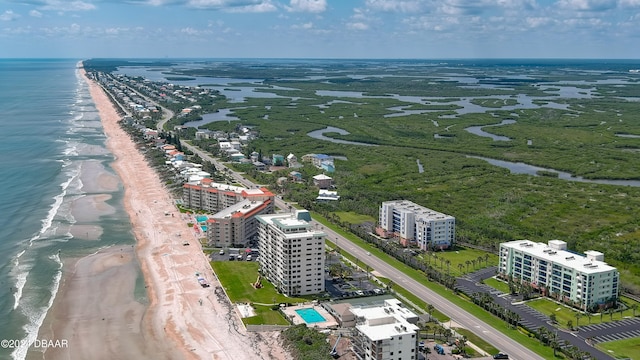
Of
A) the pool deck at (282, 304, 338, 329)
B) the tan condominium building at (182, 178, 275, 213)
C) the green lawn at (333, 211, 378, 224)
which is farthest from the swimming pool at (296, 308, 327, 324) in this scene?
the green lawn at (333, 211, 378, 224)

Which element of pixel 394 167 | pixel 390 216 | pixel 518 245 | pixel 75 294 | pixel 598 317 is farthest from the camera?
pixel 394 167

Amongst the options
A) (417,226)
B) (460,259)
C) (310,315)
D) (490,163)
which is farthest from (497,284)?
(490,163)

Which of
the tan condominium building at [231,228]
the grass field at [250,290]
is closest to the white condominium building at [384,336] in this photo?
the grass field at [250,290]

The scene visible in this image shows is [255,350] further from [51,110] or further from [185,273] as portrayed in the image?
[51,110]

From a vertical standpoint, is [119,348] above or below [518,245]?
below

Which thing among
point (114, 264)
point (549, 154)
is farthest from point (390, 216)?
point (549, 154)

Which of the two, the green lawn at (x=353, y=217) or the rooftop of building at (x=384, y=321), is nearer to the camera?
the rooftop of building at (x=384, y=321)

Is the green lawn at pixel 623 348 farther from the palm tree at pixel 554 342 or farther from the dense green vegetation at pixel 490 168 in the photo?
the dense green vegetation at pixel 490 168
